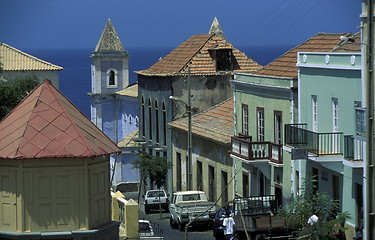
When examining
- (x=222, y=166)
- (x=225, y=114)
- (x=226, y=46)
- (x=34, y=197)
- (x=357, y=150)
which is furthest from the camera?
(x=226, y=46)

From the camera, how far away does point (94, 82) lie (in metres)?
92.1

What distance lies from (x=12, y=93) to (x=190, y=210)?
26.8ft

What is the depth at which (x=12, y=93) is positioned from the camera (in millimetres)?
38125

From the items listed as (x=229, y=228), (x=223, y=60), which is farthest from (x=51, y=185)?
(x=223, y=60)

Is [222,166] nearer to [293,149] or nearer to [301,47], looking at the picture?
[301,47]

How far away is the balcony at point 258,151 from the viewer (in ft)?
132

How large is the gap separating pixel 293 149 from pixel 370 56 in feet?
35.8

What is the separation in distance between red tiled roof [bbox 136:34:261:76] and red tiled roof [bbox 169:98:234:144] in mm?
2684

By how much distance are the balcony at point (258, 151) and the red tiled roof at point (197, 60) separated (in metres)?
15.0

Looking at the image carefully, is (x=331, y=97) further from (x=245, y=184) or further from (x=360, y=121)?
(x=245, y=184)

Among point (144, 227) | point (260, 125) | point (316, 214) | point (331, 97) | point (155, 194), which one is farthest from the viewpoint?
point (155, 194)

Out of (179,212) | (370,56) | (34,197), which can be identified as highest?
(370,56)

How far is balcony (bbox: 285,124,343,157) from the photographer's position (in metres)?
33.5

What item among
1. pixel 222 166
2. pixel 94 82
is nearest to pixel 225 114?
pixel 222 166
